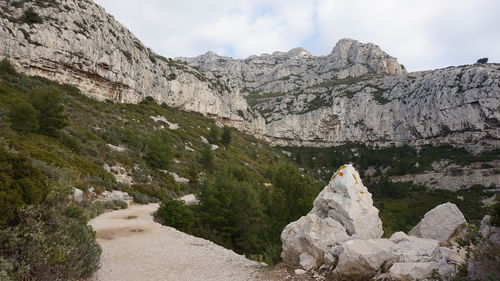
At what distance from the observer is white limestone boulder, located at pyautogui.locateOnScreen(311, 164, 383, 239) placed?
25.7 feet

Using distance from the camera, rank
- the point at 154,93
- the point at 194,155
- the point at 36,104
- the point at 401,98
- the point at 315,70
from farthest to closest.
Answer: the point at 315,70
the point at 401,98
the point at 154,93
the point at 194,155
the point at 36,104

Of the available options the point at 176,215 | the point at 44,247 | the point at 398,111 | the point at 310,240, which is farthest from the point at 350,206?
the point at 398,111

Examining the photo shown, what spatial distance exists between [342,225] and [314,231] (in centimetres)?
103

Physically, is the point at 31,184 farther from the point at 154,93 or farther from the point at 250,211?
the point at 154,93

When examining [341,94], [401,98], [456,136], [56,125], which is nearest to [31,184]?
[56,125]

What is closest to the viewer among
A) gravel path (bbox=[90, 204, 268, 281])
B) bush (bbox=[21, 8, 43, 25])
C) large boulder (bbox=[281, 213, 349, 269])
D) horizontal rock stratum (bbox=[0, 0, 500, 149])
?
large boulder (bbox=[281, 213, 349, 269])

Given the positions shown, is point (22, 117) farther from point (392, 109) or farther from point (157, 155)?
point (392, 109)

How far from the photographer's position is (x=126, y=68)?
6272 centimetres

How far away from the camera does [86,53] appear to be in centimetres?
5331

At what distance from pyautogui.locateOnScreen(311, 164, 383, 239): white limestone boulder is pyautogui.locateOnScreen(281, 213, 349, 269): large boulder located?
0.50m


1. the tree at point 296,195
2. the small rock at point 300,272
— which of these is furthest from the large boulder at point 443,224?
the tree at point 296,195

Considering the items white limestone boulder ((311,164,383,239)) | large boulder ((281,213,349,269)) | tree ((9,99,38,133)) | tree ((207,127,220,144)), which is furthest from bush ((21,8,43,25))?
large boulder ((281,213,349,269))

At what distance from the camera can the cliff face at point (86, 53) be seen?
45116 mm

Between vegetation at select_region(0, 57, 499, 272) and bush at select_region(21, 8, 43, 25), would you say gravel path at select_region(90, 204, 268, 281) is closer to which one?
vegetation at select_region(0, 57, 499, 272)
